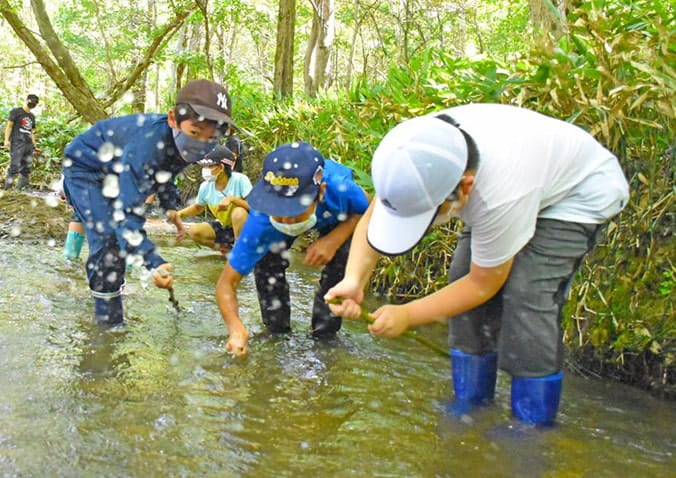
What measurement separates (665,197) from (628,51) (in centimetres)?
80

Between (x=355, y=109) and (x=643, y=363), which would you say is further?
(x=355, y=109)

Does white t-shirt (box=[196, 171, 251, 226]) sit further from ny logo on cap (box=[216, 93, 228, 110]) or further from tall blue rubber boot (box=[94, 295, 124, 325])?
ny logo on cap (box=[216, 93, 228, 110])

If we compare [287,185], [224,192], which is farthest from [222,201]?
[287,185]

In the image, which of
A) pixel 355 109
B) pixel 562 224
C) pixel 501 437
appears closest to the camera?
pixel 562 224

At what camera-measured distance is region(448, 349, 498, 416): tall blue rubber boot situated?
2799 millimetres

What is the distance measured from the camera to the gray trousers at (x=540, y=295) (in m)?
2.38

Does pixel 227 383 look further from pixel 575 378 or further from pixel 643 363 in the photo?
pixel 643 363

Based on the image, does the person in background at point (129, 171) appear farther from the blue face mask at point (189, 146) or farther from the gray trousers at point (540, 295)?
the gray trousers at point (540, 295)

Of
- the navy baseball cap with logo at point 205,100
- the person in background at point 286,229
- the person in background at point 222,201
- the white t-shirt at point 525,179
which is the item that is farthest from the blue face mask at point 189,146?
the person in background at point 222,201

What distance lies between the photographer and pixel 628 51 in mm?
3381

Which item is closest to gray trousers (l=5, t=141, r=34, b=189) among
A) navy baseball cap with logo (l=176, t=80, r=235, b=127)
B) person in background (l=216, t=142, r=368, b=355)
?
person in background (l=216, t=142, r=368, b=355)

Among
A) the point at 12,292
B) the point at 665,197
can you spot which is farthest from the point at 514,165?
the point at 12,292

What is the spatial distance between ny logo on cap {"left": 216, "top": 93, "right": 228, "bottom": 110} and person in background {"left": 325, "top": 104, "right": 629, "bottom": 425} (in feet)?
4.12

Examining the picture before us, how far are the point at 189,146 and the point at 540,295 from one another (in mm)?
2031
